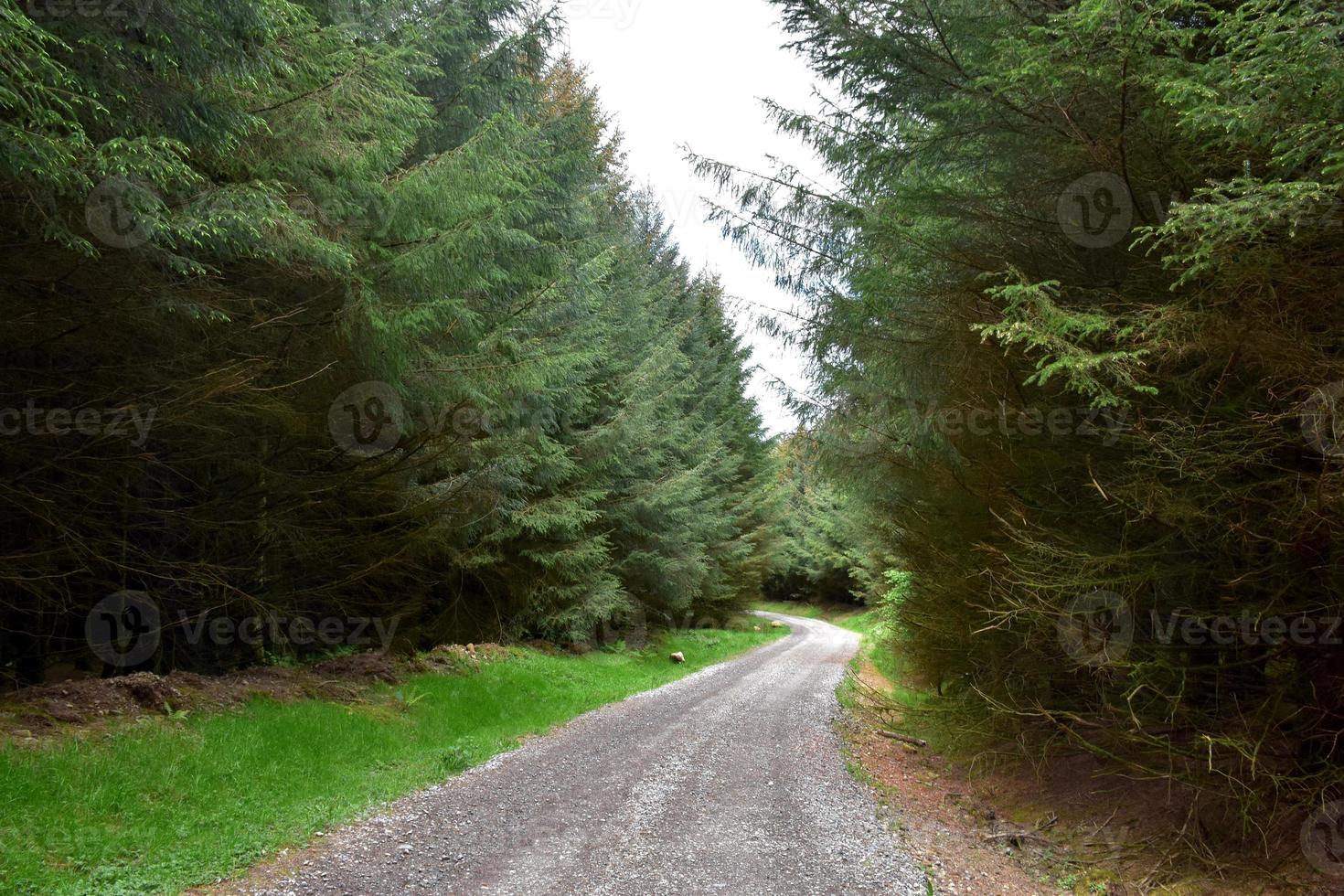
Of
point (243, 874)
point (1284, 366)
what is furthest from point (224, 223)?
point (1284, 366)

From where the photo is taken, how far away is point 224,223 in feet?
17.0

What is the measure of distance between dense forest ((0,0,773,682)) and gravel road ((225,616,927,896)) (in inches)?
122

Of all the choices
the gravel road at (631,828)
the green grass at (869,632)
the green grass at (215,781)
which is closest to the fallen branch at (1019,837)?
the gravel road at (631,828)

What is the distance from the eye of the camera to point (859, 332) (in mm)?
7027

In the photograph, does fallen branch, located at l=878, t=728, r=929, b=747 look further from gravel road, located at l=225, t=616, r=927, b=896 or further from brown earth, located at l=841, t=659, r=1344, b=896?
brown earth, located at l=841, t=659, r=1344, b=896

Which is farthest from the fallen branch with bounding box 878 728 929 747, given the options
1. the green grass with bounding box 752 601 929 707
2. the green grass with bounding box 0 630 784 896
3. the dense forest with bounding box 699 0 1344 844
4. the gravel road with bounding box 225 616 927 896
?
the green grass with bounding box 0 630 784 896

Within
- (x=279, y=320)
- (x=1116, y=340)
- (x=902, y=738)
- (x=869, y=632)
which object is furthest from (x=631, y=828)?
(x=869, y=632)

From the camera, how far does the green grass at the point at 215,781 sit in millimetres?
4082

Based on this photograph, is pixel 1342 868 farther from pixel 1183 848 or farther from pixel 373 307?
pixel 373 307

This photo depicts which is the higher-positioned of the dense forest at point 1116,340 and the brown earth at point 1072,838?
the dense forest at point 1116,340

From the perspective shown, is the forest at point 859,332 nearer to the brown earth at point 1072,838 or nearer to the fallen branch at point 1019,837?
the brown earth at point 1072,838

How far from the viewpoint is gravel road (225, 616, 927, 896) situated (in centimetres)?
452

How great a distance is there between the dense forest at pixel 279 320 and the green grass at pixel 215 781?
4.42ft

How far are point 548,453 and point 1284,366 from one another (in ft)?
35.5
